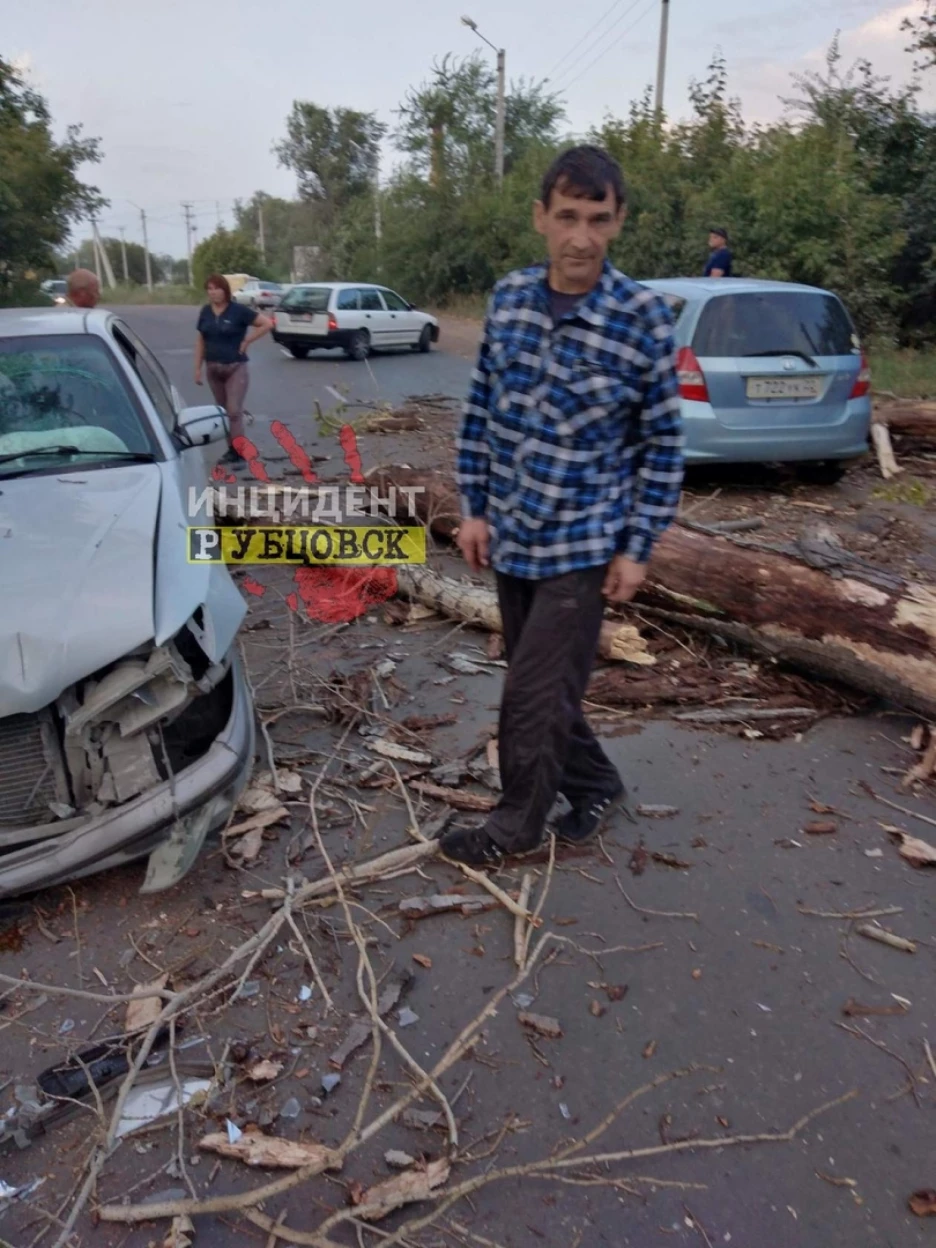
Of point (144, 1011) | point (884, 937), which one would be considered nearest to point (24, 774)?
point (144, 1011)

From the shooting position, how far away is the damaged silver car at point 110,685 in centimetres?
303

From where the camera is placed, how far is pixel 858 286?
17516mm

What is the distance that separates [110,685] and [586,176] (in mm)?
2039

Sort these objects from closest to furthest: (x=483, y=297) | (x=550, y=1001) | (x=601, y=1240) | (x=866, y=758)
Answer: (x=601, y=1240)
(x=550, y=1001)
(x=866, y=758)
(x=483, y=297)

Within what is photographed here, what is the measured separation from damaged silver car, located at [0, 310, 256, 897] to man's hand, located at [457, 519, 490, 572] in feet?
3.08

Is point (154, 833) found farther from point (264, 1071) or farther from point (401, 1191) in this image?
point (401, 1191)

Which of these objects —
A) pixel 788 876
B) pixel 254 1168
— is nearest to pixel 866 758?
pixel 788 876

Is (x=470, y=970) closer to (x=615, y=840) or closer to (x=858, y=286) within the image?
(x=615, y=840)

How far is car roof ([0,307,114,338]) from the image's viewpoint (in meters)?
4.93

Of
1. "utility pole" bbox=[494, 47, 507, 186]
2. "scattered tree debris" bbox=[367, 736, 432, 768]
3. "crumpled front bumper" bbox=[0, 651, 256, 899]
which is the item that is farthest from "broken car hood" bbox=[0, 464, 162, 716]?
"utility pole" bbox=[494, 47, 507, 186]

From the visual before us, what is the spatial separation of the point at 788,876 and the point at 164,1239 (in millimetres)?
2256

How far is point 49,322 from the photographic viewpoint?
506 centimetres

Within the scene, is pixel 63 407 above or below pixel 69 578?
above

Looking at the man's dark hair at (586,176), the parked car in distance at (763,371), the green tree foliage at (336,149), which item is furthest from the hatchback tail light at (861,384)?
the green tree foliage at (336,149)
